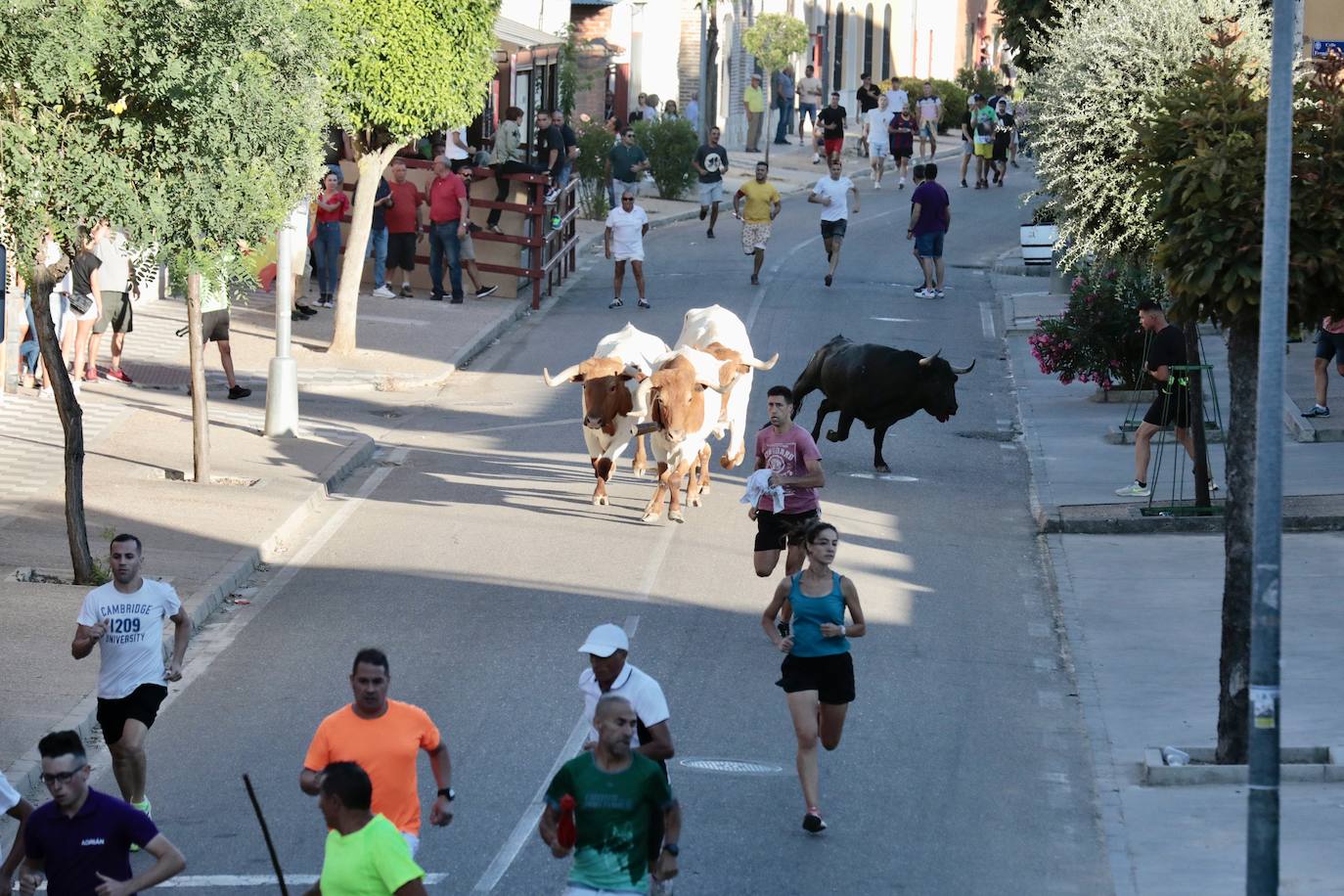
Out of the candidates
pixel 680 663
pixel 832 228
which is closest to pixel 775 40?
pixel 832 228

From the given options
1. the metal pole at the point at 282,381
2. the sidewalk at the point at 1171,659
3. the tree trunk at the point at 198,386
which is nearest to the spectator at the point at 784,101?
the sidewalk at the point at 1171,659

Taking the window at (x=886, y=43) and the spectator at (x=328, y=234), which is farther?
the window at (x=886, y=43)

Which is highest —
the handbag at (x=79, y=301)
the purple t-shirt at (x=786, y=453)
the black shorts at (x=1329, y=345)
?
the handbag at (x=79, y=301)

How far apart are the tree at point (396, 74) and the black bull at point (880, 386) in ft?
23.7

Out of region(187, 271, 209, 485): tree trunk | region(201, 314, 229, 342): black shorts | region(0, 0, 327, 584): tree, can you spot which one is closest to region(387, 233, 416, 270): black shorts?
region(201, 314, 229, 342): black shorts

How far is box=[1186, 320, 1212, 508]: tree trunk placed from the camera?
1741 centimetres

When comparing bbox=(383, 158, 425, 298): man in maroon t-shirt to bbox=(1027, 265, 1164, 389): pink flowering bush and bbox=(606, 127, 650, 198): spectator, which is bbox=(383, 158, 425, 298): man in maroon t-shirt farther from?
bbox=(1027, 265, 1164, 389): pink flowering bush

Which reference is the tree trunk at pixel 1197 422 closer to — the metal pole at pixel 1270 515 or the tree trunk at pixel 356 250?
the metal pole at pixel 1270 515

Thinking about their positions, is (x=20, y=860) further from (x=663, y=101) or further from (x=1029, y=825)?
(x=663, y=101)

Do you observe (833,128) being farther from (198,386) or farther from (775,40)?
(198,386)

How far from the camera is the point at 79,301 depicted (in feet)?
68.0

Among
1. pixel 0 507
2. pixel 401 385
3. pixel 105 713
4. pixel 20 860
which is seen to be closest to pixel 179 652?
pixel 105 713

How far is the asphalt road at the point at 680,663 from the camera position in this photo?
10.2m

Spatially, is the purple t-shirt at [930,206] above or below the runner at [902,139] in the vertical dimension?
below
